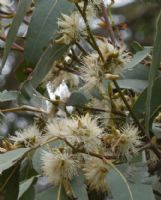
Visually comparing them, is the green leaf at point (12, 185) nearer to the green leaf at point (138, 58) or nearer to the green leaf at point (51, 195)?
the green leaf at point (51, 195)

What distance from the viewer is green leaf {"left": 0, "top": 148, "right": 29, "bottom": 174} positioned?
945 millimetres

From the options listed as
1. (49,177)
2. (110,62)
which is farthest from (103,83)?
(49,177)

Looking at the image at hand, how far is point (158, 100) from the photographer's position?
1036 mm

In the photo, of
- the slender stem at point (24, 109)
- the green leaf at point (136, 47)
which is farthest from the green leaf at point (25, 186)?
the green leaf at point (136, 47)

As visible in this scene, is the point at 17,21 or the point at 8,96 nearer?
the point at 17,21

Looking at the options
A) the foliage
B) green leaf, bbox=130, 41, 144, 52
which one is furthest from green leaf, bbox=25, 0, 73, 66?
green leaf, bbox=130, 41, 144, 52

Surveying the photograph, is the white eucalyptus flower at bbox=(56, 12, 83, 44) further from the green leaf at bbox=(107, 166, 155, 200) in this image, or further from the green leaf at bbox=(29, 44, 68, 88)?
the green leaf at bbox=(107, 166, 155, 200)

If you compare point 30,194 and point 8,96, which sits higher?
point 8,96

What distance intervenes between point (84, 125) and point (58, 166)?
76 mm

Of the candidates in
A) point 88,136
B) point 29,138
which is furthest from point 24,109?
point 88,136

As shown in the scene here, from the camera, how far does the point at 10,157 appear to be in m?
0.95

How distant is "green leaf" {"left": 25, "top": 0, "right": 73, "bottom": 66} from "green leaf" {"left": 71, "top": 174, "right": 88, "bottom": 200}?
0.21 metres

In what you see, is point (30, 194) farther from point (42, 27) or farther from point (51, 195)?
point (42, 27)

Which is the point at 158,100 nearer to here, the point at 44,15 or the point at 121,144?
the point at 121,144
